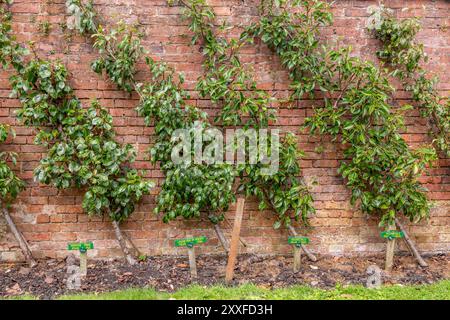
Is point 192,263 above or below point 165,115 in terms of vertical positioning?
below

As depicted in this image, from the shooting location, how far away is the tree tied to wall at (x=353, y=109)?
375cm

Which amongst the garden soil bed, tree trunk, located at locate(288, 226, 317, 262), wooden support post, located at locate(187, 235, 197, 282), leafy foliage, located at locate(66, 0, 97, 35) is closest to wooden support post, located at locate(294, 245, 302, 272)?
the garden soil bed

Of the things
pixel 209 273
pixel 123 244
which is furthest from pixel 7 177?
pixel 209 273

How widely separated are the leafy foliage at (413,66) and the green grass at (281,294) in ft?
4.43

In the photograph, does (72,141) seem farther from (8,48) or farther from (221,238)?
(221,238)

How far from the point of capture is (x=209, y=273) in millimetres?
3797

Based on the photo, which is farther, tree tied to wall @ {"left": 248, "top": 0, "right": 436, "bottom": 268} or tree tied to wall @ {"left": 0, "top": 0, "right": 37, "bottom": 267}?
tree tied to wall @ {"left": 248, "top": 0, "right": 436, "bottom": 268}

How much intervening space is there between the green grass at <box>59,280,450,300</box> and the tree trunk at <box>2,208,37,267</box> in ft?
2.39

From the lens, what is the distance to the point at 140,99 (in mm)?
3822

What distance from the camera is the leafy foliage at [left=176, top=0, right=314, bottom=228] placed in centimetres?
372

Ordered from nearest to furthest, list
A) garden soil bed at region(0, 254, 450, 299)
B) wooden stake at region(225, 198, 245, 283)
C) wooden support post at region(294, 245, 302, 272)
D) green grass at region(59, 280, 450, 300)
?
green grass at region(59, 280, 450, 300), wooden stake at region(225, 198, 245, 283), garden soil bed at region(0, 254, 450, 299), wooden support post at region(294, 245, 302, 272)

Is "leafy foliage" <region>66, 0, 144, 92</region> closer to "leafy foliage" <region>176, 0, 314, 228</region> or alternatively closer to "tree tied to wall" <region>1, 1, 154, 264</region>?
"tree tied to wall" <region>1, 1, 154, 264</region>

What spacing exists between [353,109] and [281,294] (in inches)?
66.4

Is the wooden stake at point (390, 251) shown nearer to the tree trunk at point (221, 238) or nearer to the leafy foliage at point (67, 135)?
the tree trunk at point (221, 238)
